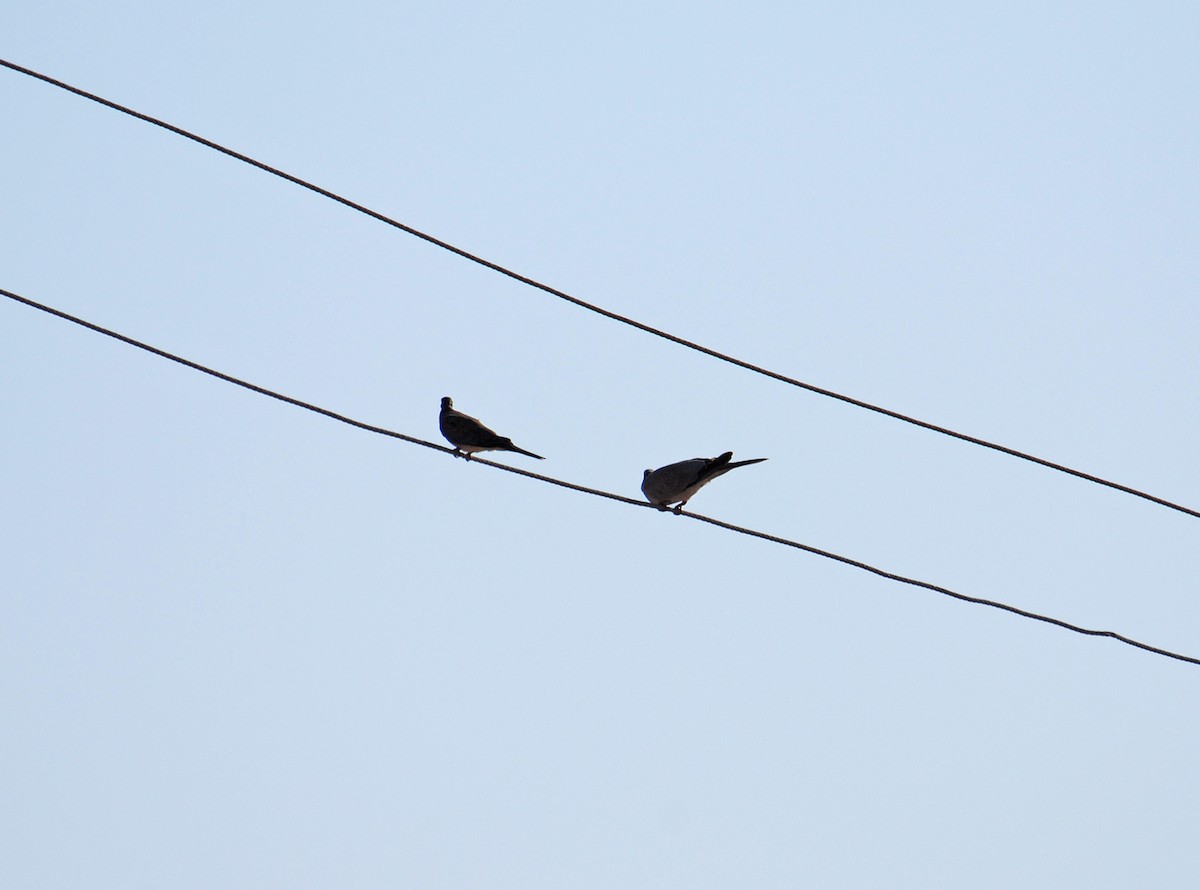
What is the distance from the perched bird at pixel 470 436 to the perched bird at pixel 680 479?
0.97m

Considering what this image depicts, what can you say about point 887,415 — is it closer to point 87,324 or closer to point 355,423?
point 355,423

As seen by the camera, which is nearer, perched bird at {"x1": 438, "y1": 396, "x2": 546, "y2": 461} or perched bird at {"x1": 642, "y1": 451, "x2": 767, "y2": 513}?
perched bird at {"x1": 642, "y1": 451, "x2": 767, "y2": 513}

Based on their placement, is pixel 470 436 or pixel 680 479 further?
pixel 470 436

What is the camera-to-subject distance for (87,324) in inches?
255

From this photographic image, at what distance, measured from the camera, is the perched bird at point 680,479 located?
1107cm

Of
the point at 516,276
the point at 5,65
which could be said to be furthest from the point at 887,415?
the point at 5,65

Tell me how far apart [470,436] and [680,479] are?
6.06 feet

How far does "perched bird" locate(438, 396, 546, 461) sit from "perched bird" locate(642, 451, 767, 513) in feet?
3.18

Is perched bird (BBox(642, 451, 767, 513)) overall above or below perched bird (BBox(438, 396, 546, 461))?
below

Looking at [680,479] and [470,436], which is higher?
[470,436]

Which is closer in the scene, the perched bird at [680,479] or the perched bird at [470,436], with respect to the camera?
the perched bird at [680,479]

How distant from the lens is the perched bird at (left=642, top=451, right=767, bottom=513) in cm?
1107

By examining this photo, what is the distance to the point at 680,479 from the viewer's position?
1170cm

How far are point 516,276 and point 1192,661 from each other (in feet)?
12.6
